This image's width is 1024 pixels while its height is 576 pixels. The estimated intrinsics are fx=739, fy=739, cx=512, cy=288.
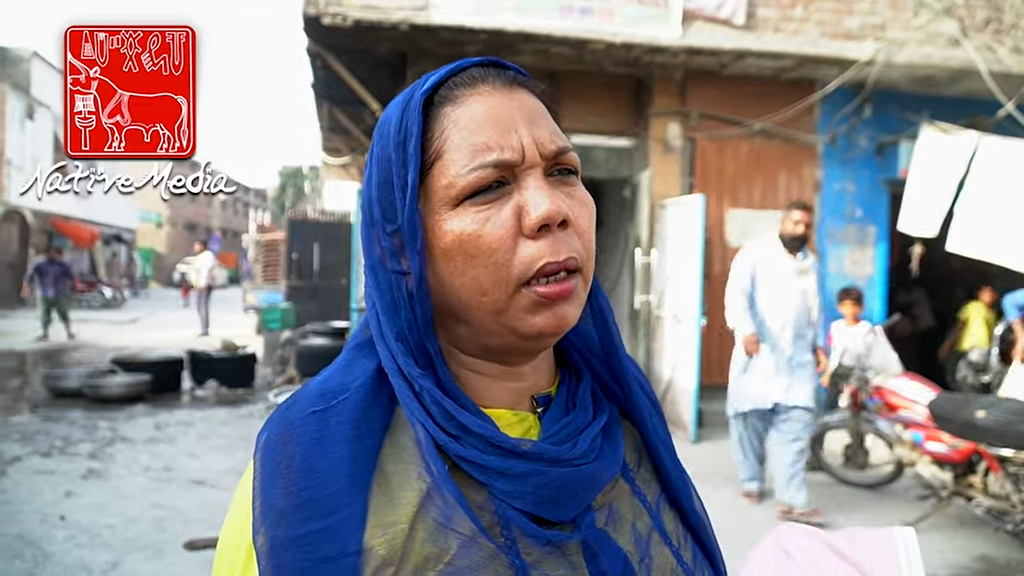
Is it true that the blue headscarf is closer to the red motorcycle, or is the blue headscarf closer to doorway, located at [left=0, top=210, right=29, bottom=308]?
doorway, located at [left=0, top=210, right=29, bottom=308]

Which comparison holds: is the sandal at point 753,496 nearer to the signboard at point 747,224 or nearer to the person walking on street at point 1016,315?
the signboard at point 747,224

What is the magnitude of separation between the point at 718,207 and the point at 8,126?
3.72 metres

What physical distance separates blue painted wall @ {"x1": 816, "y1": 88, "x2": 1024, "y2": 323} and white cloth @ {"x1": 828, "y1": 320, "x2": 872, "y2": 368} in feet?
0.42

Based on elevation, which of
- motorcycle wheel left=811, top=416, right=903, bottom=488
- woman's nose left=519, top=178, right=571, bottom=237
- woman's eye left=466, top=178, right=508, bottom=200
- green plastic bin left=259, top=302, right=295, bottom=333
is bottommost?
motorcycle wheel left=811, top=416, right=903, bottom=488

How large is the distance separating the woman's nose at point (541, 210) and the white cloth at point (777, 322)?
317 cm

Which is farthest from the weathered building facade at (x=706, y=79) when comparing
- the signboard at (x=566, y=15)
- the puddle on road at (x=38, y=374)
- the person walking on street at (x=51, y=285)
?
the puddle on road at (x=38, y=374)

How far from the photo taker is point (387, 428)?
899 millimetres

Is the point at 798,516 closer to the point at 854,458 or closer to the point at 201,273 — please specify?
the point at 854,458

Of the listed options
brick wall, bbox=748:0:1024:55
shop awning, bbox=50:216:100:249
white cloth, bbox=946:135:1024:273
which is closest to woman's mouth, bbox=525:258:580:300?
shop awning, bbox=50:216:100:249

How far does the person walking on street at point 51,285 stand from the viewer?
3570mm

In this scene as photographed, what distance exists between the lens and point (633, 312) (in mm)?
4562

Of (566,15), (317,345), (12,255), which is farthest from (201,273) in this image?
(566,15)

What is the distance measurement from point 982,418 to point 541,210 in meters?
3.61

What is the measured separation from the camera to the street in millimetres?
3420
